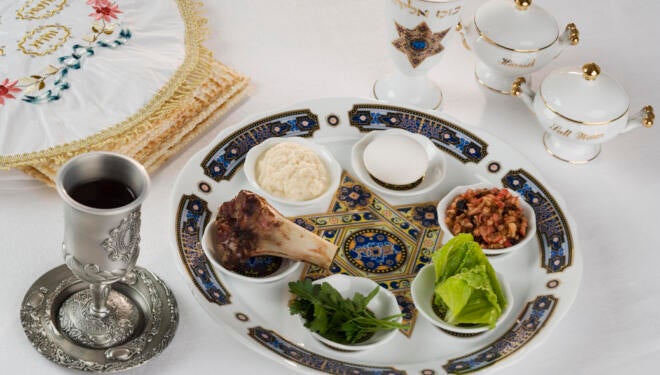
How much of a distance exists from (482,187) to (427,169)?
0.43 ft

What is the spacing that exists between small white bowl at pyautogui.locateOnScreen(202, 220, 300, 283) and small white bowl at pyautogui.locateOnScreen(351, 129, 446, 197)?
0.28 metres

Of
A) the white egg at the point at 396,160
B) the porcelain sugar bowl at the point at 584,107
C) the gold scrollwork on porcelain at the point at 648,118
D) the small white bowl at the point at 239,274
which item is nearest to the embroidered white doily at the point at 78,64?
the small white bowl at the point at 239,274

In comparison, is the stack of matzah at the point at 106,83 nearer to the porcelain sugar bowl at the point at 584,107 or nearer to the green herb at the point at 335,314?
the green herb at the point at 335,314

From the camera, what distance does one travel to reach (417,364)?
1418 mm

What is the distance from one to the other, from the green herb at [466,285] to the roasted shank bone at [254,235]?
0.76ft

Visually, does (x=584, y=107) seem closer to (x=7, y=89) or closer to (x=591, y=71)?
(x=591, y=71)

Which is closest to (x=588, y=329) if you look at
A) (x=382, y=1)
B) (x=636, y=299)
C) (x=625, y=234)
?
(x=636, y=299)

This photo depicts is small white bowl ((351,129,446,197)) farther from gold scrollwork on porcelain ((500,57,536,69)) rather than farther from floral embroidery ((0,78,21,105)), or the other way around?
floral embroidery ((0,78,21,105))

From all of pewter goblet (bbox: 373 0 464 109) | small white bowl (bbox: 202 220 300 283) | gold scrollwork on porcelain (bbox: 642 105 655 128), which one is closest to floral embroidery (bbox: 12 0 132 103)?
small white bowl (bbox: 202 220 300 283)

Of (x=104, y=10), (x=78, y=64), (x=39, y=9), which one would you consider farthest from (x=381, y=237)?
(x=39, y=9)

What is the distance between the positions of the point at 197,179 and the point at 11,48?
0.54m

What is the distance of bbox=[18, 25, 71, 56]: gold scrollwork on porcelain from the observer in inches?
71.9

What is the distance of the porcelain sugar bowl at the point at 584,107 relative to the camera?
5.86 feet

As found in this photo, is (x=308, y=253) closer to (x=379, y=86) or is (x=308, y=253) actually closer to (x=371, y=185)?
(x=371, y=185)
